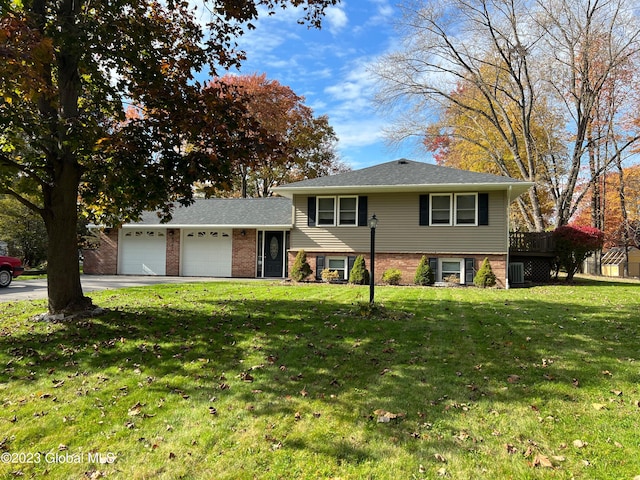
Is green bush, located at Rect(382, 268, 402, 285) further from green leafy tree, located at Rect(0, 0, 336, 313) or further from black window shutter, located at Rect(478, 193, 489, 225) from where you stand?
green leafy tree, located at Rect(0, 0, 336, 313)

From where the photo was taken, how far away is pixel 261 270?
18.6 meters

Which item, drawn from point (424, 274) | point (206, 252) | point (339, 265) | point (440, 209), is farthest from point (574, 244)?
point (206, 252)

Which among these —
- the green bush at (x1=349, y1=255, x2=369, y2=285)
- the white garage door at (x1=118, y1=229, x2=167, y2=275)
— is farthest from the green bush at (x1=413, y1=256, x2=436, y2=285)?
the white garage door at (x1=118, y1=229, x2=167, y2=275)

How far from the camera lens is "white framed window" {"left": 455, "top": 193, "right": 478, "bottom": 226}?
1466cm

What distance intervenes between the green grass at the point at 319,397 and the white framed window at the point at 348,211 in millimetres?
9105

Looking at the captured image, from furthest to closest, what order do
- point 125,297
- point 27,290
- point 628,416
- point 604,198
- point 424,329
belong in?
1. point 604,198
2. point 27,290
3. point 125,297
4. point 424,329
5. point 628,416

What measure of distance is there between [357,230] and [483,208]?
15.7 ft

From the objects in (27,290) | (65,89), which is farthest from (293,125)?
(65,89)

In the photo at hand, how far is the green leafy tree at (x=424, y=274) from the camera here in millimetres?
14320

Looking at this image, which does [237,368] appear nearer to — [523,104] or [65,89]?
[65,89]

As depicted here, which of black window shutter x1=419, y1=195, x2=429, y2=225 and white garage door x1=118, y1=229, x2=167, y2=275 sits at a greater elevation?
black window shutter x1=419, y1=195, x2=429, y2=225

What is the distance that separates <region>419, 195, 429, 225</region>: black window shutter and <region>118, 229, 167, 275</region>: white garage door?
12.5m

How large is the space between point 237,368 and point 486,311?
5684 millimetres

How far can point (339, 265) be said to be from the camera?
15.9 meters
